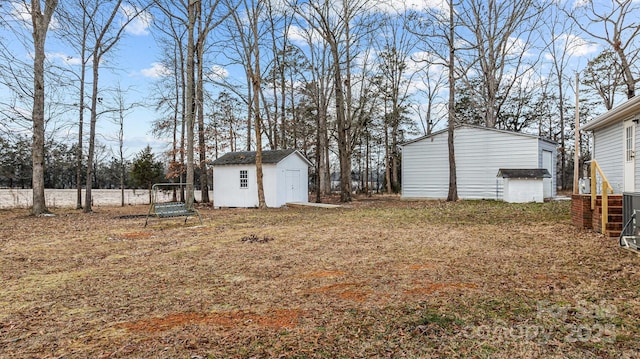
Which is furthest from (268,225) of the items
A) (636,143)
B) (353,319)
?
(636,143)

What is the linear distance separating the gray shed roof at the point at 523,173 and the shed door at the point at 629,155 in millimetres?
6178

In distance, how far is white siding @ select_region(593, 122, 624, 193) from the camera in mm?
9630

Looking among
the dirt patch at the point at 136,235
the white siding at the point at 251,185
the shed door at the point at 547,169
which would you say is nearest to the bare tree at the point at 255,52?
the white siding at the point at 251,185

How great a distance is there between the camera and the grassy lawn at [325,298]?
2.49m

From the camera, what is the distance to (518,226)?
8.14 metres

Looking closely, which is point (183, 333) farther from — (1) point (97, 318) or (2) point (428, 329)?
(2) point (428, 329)

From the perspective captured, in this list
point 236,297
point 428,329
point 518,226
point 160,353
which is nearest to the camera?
Answer: point 160,353

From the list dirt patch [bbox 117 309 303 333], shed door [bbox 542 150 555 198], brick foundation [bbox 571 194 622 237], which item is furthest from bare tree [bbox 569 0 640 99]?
dirt patch [bbox 117 309 303 333]

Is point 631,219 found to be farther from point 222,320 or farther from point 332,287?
point 222,320

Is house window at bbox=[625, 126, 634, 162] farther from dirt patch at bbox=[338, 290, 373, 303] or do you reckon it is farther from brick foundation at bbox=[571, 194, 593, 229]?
dirt patch at bbox=[338, 290, 373, 303]

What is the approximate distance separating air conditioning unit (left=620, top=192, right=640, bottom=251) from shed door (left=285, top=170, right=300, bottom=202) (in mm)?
13096

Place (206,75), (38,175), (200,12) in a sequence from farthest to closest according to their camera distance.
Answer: (206,75) < (200,12) < (38,175)

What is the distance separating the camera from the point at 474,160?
1816 cm

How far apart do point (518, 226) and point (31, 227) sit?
11.7 meters
